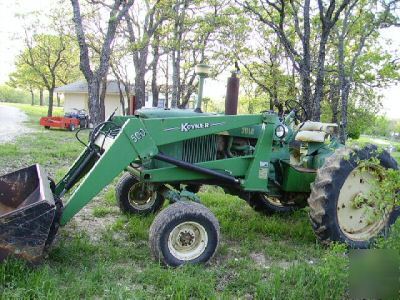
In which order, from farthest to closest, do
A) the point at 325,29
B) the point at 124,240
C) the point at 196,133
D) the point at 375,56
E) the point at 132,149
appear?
the point at 375,56 → the point at 325,29 → the point at 124,240 → the point at 196,133 → the point at 132,149

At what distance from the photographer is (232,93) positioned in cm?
520

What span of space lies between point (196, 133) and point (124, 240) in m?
1.57

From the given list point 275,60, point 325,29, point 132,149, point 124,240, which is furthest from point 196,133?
point 275,60

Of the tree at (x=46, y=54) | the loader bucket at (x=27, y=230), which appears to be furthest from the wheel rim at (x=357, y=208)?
the tree at (x=46, y=54)

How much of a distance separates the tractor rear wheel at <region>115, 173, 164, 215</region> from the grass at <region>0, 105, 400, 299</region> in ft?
0.68

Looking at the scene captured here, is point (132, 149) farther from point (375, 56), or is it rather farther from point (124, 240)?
point (375, 56)

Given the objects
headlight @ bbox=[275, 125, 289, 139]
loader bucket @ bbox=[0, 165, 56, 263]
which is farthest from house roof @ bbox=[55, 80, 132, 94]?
loader bucket @ bbox=[0, 165, 56, 263]

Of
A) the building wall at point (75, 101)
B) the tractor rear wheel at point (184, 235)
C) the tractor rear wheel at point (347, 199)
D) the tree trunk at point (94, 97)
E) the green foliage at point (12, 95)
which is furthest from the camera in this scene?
the green foliage at point (12, 95)

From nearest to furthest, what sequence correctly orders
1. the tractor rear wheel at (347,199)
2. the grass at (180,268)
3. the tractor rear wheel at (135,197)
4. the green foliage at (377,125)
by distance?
the grass at (180,268), the tractor rear wheel at (347,199), the tractor rear wheel at (135,197), the green foliage at (377,125)

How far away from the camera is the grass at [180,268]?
137 inches

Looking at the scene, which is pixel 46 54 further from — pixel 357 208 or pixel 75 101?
pixel 357 208

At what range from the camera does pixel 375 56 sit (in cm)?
1619

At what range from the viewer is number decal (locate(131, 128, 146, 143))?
4438mm

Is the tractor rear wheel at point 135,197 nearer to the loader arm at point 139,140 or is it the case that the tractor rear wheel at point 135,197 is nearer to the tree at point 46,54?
the loader arm at point 139,140
